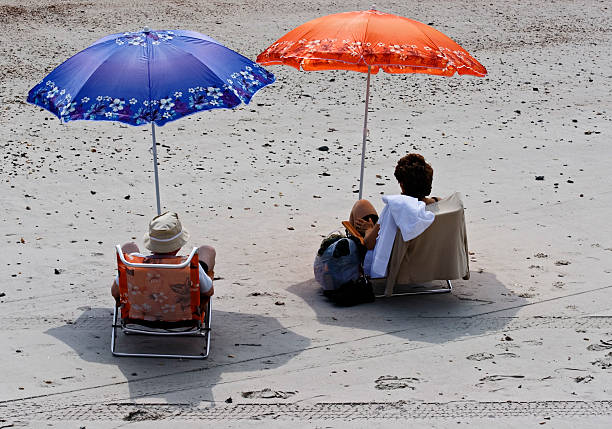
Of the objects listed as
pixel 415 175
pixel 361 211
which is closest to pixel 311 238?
pixel 361 211

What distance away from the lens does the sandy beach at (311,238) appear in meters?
5.68

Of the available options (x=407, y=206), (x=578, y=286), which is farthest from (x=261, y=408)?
(x=578, y=286)

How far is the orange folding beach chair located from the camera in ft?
19.3

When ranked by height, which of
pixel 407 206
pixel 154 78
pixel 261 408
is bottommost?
pixel 261 408

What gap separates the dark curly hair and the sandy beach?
874 millimetres

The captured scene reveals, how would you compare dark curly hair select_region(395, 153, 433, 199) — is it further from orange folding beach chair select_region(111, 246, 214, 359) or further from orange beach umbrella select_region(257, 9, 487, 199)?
orange folding beach chair select_region(111, 246, 214, 359)

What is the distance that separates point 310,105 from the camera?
12258 mm

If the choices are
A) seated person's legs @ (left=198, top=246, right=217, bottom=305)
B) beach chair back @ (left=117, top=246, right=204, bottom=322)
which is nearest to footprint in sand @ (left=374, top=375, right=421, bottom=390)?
beach chair back @ (left=117, top=246, right=204, bottom=322)

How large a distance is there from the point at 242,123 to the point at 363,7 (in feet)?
22.0

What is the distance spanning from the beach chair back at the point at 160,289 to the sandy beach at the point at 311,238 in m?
0.34

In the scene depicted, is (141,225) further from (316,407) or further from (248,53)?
(248,53)

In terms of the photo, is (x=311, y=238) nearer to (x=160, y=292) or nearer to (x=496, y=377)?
(x=160, y=292)

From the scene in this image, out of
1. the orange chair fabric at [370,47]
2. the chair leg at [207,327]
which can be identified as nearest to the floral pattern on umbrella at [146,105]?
the orange chair fabric at [370,47]

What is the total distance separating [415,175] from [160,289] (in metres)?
2.02
